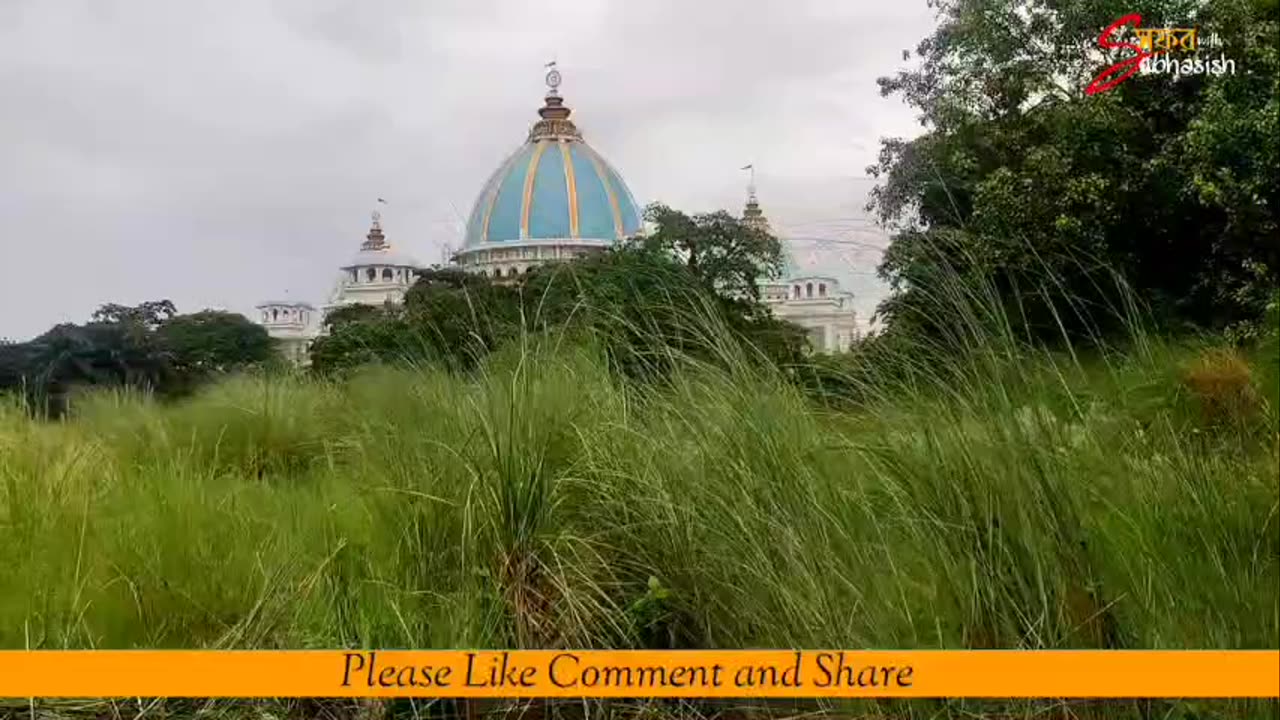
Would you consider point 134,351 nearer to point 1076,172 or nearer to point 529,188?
point 529,188

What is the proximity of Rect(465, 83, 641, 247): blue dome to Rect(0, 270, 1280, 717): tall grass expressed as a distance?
0.44 metres

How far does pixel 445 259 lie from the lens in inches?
136

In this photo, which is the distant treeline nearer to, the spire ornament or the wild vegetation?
the wild vegetation

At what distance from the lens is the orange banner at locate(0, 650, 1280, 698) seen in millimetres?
1792

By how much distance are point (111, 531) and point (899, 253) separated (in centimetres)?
255

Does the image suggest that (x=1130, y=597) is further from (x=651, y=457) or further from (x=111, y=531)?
(x=111, y=531)

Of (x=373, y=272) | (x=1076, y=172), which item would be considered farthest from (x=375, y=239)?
(x=1076, y=172)

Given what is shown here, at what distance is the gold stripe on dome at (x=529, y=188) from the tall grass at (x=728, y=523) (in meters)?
0.47

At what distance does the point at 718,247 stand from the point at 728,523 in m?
1.07

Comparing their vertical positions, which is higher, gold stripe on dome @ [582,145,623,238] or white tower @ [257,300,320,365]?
gold stripe on dome @ [582,145,623,238]

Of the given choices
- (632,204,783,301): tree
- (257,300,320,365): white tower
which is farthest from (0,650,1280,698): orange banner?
(257,300,320,365): white tower

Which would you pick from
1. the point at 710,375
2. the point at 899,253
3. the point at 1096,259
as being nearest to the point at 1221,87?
the point at 1096,259

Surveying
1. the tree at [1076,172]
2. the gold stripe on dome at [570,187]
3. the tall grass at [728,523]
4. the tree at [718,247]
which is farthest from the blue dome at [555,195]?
the tree at [1076,172]

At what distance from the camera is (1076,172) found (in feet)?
7.42
